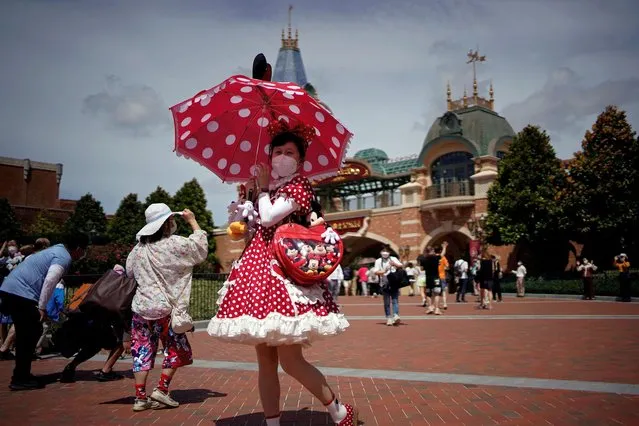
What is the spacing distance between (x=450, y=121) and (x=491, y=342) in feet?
93.5

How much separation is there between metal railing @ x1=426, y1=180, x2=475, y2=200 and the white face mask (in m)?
29.4

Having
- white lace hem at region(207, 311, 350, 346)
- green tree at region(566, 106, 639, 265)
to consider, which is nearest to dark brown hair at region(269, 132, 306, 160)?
white lace hem at region(207, 311, 350, 346)

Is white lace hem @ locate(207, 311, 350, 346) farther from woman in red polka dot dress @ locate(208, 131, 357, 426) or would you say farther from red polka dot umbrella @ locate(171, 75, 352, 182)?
red polka dot umbrella @ locate(171, 75, 352, 182)

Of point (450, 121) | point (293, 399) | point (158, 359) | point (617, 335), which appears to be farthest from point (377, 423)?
point (450, 121)

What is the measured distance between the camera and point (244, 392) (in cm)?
514

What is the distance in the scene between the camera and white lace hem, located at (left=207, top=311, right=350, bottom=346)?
307 centimetres

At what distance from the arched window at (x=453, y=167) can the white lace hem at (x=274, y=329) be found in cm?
3076

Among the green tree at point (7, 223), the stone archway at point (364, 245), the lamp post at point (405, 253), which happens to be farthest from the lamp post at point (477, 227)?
the green tree at point (7, 223)

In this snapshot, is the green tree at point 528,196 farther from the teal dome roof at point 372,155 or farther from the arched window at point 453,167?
the teal dome roof at point 372,155

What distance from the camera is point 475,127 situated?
34.2 metres

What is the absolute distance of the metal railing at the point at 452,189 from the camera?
3200 centimetres

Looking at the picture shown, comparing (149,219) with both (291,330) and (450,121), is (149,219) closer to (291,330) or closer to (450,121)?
(291,330)

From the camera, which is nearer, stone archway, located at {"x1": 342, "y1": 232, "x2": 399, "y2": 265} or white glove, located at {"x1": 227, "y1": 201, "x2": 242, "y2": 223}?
white glove, located at {"x1": 227, "y1": 201, "x2": 242, "y2": 223}

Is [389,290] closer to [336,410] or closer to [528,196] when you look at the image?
[336,410]
